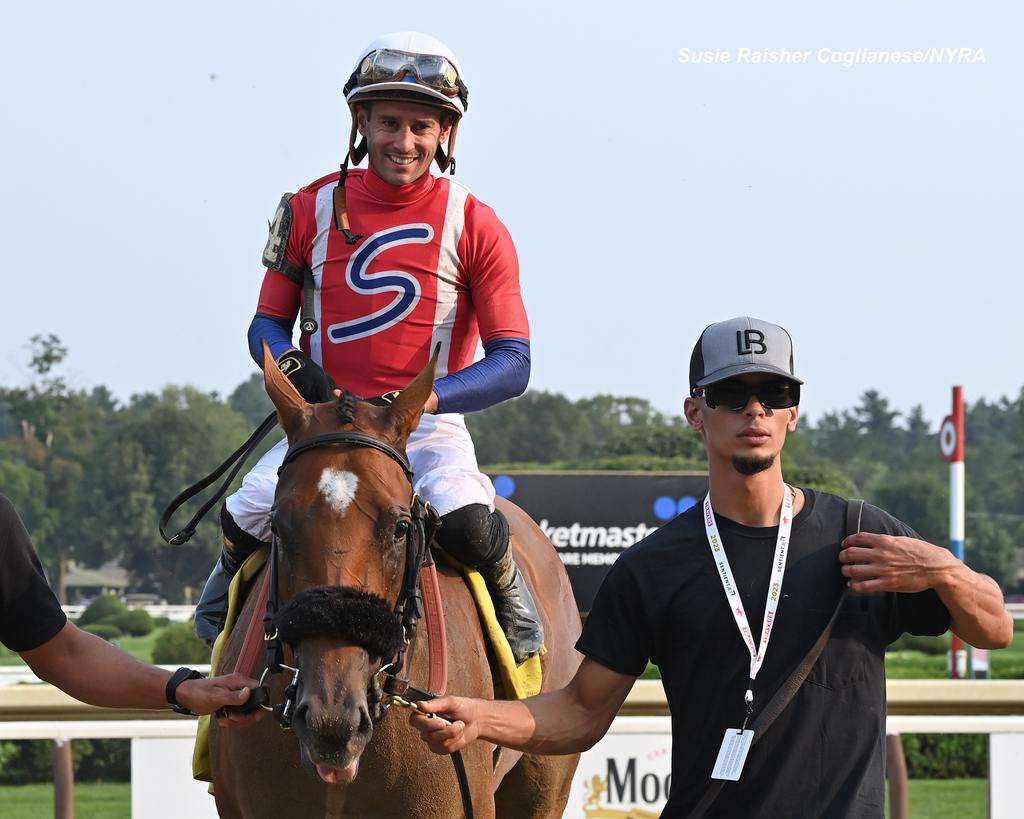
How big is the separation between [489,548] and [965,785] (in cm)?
809

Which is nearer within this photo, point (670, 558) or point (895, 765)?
point (670, 558)

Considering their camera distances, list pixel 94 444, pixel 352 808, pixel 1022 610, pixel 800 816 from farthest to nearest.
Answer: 1. pixel 94 444
2. pixel 1022 610
3. pixel 352 808
4. pixel 800 816

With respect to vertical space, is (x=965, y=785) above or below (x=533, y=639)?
below

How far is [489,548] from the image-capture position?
4367 millimetres

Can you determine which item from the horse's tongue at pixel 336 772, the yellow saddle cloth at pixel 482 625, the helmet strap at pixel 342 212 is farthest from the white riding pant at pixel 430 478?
the horse's tongue at pixel 336 772

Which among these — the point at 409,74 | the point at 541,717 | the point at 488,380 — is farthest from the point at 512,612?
the point at 409,74

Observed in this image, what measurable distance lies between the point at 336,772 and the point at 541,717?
461 millimetres

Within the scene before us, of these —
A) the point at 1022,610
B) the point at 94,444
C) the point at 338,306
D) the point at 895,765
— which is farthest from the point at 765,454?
the point at 94,444

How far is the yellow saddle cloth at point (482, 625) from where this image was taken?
4312 millimetres

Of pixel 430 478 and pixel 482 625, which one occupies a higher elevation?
pixel 430 478

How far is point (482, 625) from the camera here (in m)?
4.38

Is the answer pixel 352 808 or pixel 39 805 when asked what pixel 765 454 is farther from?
pixel 39 805

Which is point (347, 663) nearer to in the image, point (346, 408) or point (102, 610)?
point (346, 408)

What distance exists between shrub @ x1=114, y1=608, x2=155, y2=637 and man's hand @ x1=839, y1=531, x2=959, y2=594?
26276 millimetres
